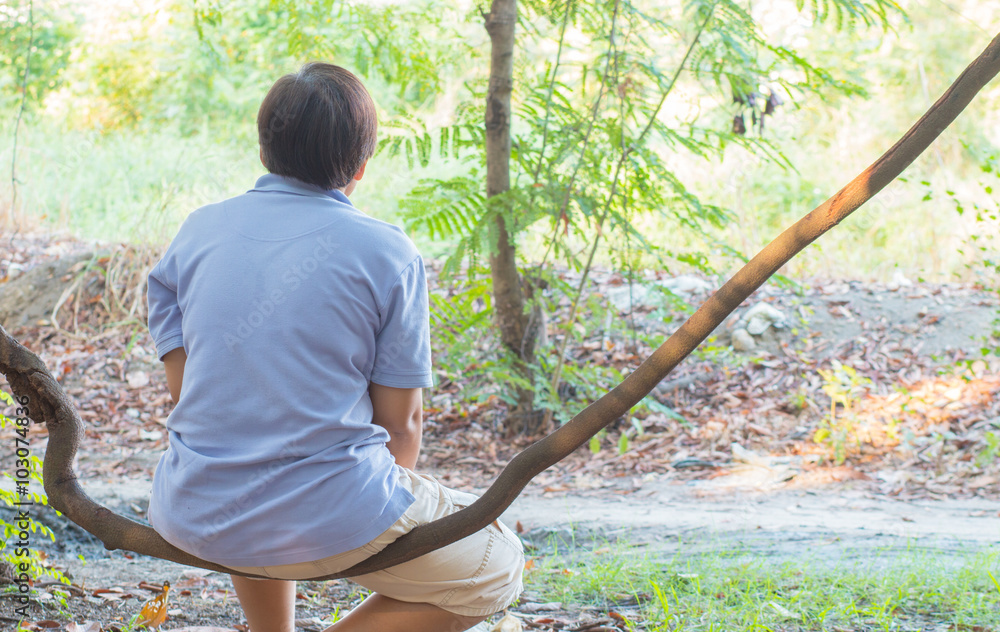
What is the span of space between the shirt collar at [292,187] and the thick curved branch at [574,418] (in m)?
0.66

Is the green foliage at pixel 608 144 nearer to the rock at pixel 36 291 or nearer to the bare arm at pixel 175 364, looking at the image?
the bare arm at pixel 175 364

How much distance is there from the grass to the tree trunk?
6.56ft

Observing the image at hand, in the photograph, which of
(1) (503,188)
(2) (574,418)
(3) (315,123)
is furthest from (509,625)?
(1) (503,188)

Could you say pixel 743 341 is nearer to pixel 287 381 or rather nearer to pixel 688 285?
pixel 688 285

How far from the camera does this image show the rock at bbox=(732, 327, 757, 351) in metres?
6.46

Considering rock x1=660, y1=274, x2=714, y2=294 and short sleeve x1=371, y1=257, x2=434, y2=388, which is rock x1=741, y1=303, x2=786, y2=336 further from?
short sleeve x1=371, y1=257, x2=434, y2=388

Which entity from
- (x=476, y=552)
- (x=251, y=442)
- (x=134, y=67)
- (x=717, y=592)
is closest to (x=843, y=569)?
(x=717, y=592)

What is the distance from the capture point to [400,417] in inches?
62.8

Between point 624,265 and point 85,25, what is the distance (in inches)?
600

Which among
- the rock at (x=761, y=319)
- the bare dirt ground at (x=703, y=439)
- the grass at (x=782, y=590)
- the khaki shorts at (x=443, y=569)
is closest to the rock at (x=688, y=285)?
the bare dirt ground at (x=703, y=439)

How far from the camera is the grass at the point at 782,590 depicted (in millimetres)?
2375

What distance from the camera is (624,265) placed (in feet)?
15.6

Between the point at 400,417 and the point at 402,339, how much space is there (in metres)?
0.18

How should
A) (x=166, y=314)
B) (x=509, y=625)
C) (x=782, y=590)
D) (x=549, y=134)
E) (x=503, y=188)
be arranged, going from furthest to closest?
1. (x=503, y=188)
2. (x=549, y=134)
3. (x=782, y=590)
4. (x=509, y=625)
5. (x=166, y=314)
